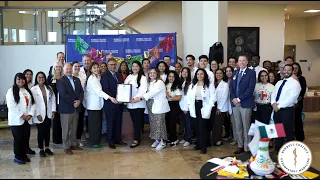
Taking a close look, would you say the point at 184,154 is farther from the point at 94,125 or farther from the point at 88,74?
the point at 88,74

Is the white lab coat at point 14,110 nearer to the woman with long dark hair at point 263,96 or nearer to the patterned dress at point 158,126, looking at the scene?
the patterned dress at point 158,126

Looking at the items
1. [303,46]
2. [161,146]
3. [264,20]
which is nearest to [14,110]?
[161,146]

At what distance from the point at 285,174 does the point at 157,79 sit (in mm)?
2893

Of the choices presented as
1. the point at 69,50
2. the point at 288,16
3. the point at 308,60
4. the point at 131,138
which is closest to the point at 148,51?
the point at 69,50

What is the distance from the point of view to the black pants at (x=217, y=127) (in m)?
5.77

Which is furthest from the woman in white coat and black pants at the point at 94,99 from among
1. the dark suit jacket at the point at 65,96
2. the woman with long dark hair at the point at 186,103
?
the woman with long dark hair at the point at 186,103

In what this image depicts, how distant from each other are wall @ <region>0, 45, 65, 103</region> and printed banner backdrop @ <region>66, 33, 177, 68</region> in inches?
51.4

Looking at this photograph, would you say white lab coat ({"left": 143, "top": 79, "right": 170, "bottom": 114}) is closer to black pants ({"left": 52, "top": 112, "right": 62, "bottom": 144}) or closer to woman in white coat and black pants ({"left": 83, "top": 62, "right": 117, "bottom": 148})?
woman in white coat and black pants ({"left": 83, "top": 62, "right": 117, "bottom": 148})

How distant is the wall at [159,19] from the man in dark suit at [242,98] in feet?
20.9

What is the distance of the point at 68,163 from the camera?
4.85 m

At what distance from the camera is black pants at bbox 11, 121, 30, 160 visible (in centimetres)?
471

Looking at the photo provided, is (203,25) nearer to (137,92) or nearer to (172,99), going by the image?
(172,99)

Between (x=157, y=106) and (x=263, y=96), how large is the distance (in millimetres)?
1725

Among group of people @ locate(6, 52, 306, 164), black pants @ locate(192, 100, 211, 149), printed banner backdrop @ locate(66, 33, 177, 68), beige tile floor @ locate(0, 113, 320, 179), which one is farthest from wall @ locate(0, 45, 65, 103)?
black pants @ locate(192, 100, 211, 149)
